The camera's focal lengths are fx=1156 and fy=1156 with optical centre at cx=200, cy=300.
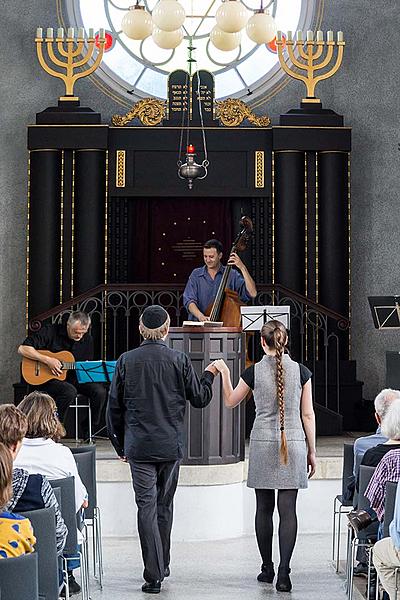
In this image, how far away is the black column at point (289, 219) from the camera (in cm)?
1181

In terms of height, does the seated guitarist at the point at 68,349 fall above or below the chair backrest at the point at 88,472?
above

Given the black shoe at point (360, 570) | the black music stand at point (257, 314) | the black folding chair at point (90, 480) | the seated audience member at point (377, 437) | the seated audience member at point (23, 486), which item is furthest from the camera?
the black music stand at point (257, 314)

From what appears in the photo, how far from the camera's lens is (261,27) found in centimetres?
860

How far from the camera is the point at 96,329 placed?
11586 mm

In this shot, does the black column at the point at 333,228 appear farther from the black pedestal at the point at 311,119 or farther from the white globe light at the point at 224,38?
the white globe light at the point at 224,38

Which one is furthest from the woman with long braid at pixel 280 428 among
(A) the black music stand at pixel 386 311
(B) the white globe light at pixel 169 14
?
(A) the black music stand at pixel 386 311

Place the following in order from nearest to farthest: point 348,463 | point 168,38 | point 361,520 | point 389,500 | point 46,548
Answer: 1. point 46,548
2. point 389,500
3. point 361,520
4. point 348,463
5. point 168,38

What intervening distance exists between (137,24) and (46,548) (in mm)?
5448

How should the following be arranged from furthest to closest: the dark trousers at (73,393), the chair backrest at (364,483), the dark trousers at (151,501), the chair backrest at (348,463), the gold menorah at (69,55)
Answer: the gold menorah at (69,55)
the dark trousers at (73,393)
the chair backrest at (348,463)
the dark trousers at (151,501)
the chair backrest at (364,483)

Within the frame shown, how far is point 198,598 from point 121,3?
863 cm

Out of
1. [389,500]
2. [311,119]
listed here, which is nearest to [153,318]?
[389,500]

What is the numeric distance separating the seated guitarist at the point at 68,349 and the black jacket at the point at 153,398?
310cm

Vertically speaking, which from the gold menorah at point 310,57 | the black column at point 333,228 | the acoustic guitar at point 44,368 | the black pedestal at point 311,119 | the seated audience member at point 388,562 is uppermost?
the gold menorah at point 310,57

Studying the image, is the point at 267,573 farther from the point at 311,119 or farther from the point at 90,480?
the point at 311,119
